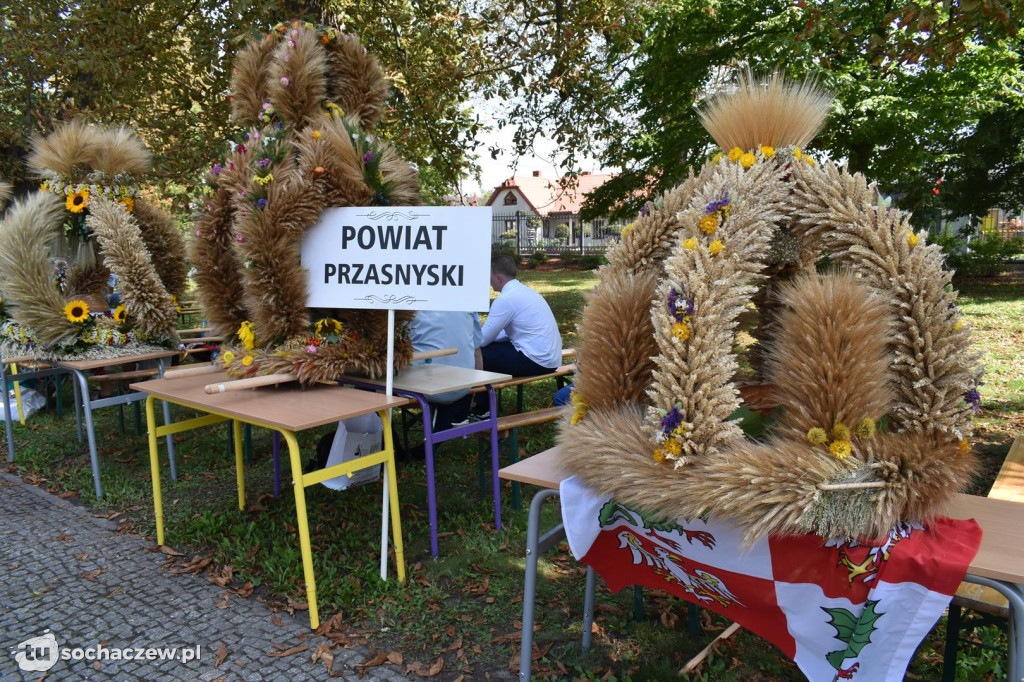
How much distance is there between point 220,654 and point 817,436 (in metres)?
2.50

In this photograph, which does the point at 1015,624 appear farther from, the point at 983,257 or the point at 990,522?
the point at 983,257

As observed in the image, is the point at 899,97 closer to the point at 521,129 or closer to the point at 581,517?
the point at 521,129

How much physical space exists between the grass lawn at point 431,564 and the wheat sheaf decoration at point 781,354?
19 cm

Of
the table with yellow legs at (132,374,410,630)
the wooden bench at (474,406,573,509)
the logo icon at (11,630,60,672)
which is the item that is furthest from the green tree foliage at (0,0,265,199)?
the logo icon at (11,630,60,672)

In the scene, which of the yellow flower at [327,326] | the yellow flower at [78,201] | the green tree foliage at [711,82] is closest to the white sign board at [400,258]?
the yellow flower at [327,326]

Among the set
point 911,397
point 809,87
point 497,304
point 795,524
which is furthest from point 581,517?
point 497,304

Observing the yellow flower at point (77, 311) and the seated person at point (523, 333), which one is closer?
the yellow flower at point (77, 311)

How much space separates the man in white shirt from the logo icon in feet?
10.1

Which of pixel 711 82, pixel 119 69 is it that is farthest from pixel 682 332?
pixel 711 82

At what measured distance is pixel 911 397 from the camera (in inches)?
68.6

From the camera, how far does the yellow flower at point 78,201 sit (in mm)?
4871

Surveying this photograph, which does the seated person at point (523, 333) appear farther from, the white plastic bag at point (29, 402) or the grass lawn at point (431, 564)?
the white plastic bag at point (29, 402)

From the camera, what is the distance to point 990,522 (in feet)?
6.07

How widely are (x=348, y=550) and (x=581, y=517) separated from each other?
204 cm
